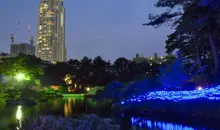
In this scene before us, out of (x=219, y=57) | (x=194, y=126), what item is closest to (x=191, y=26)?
(x=219, y=57)

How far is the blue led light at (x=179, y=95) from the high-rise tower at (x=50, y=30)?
126 m

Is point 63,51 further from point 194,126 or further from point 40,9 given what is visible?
point 194,126

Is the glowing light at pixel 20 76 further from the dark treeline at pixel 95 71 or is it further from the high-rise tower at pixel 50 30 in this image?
the high-rise tower at pixel 50 30

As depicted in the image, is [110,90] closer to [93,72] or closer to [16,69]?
[16,69]

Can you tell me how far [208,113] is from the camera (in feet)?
41.9

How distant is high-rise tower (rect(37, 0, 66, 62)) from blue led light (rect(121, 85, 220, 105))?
12555cm

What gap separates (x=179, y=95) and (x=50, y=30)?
13023cm

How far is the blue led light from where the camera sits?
1326 centimetres

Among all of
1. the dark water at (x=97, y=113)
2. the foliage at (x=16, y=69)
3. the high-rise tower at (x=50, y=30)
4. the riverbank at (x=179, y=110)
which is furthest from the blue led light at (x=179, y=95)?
the high-rise tower at (x=50, y=30)

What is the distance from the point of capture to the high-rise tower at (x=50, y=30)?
139375mm

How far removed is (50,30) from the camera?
458 ft

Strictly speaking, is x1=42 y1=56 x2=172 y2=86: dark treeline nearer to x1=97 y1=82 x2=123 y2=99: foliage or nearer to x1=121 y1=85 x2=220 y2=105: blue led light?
x1=97 y1=82 x2=123 y2=99: foliage

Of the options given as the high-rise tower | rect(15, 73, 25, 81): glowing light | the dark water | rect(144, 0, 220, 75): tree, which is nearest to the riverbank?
the dark water

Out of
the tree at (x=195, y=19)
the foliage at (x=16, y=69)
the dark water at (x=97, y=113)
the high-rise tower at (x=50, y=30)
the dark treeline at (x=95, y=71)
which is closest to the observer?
the dark water at (x=97, y=113)
